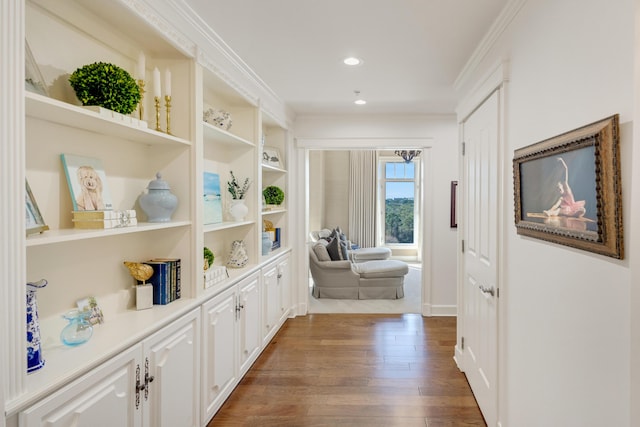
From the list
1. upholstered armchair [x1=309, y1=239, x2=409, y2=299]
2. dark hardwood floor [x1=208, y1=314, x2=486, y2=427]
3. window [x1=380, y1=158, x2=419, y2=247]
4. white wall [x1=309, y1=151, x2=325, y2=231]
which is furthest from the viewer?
window [x1=380, y1=158, x2=419, y2=247]

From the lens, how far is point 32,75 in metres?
1.41

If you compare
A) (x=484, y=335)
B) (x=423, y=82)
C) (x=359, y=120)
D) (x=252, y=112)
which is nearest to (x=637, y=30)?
(x=484, y=335)

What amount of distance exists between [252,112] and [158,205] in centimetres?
168

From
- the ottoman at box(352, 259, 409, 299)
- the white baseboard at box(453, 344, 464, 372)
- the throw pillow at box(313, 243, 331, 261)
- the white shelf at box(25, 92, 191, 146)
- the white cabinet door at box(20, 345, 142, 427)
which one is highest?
the white shelf at box(25, 92, 191, 146)

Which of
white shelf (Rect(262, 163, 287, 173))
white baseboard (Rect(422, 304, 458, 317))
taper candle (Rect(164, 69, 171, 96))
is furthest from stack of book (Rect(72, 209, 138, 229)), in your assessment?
white baseboard (Rect(422, 304, 458, 317))

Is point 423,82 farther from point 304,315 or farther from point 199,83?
point 304,315

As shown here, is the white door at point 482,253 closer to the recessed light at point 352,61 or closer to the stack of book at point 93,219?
the recessed light at point 352,61

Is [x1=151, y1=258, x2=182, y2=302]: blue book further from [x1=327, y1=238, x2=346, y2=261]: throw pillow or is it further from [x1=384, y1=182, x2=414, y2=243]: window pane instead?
[x1=384, y1=182, x2=414, y2=243]: window pane

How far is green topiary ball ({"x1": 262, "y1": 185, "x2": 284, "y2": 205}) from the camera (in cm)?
435

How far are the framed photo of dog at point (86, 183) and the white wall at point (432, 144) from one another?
3.17 meters

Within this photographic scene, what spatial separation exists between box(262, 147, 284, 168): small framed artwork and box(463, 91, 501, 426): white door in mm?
2022

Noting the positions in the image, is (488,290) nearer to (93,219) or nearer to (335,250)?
(93,219)

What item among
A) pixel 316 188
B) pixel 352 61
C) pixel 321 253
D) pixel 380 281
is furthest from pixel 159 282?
pixel 316 188

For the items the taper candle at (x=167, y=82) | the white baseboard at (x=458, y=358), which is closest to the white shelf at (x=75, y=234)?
the taper candle at (x=167, y=82)
